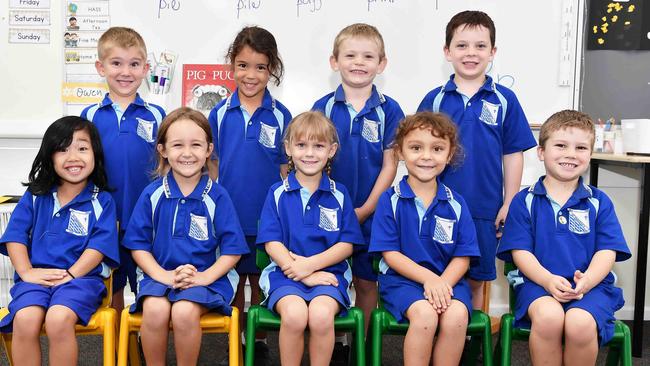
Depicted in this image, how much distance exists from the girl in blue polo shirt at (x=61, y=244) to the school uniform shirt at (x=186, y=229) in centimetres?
12

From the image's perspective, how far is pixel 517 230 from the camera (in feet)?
6.39

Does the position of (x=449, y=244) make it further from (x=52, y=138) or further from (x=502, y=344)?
(x=52, y=138)

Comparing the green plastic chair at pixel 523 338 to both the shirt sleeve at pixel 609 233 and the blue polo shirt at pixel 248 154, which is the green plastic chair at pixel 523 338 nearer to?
the shirt sleeve at pixel 609 233

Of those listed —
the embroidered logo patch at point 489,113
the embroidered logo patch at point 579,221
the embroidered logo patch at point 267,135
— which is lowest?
the embroidered logo patch at point 579,221

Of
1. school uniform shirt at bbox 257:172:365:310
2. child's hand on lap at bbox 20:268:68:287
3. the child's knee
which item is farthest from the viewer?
school uniform shirt at bbox 257:172:365:310

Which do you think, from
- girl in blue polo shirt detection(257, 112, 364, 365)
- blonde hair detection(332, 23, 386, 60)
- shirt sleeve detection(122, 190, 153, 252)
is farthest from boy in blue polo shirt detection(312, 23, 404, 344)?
shirt sleeve detection(122, 190, 153, 252)

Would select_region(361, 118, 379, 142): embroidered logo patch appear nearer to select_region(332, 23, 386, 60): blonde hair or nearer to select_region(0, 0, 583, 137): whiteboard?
select_region(332, 23, 386, 60): blonde hair

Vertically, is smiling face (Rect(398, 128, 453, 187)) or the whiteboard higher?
the whiteboard

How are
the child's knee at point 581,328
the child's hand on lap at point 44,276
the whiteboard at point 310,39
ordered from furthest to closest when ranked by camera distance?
the whiteboard at point 310,39 < the child's hand on lap at point 44,276 < the child's knee at point 581,328

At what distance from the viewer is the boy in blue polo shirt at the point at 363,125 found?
223 centimetres

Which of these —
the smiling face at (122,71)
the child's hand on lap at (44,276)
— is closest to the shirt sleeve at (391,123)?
the smiling face at (122,71)

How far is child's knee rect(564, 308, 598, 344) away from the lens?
1.73 meters

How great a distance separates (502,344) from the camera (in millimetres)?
1860

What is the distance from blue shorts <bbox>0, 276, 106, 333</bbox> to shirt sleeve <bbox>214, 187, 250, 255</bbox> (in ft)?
1.36
